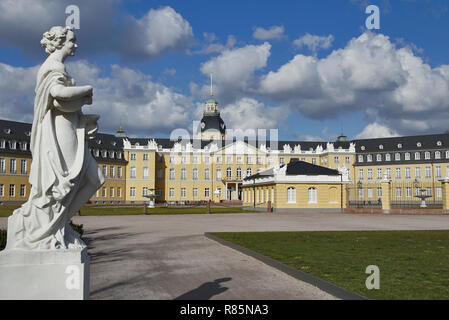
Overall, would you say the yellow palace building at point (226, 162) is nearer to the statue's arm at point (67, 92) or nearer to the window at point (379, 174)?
the window at point (379, 174)

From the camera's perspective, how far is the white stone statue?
407cm

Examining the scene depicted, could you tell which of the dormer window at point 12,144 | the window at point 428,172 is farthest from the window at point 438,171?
the dormer window at point 12,144

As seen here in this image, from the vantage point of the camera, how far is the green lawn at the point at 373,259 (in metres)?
7.35

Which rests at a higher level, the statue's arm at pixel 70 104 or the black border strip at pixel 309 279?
the statue's arm at pixel 70 104

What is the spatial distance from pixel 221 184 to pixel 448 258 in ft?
249

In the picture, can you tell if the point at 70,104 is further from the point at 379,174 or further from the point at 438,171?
the point at 379,174

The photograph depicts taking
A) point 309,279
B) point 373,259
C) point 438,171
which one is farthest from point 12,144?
point 438,171

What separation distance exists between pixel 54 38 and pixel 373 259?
904cm

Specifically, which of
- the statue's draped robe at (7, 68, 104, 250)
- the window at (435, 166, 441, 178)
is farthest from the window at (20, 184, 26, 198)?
the window at (435, 166, 441, 178)

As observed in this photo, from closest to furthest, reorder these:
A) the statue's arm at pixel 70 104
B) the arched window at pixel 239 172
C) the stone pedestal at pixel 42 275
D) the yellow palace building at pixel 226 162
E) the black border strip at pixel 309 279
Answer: the stone pedestal at pixel 42 275 < the statue's arm at pixel 70 104 < the black border strip at pixel 309 279 < the yellow palace building at pixel 226 162 < the arched window at pixel 239 172

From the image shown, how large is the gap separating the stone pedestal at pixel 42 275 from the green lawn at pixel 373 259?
4.57 m

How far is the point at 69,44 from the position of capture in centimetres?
451

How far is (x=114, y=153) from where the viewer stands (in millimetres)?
81125
